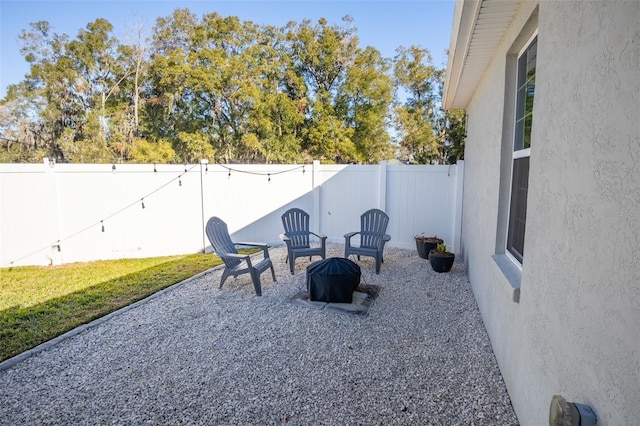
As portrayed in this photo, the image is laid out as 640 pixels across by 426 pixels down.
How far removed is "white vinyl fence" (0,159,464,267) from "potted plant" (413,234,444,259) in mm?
545

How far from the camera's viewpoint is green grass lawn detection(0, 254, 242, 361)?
332cm

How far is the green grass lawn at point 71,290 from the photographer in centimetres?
332

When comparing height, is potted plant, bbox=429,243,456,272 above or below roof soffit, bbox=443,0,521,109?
below

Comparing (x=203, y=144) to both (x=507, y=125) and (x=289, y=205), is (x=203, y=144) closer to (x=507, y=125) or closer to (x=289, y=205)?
(x=289, y=205)

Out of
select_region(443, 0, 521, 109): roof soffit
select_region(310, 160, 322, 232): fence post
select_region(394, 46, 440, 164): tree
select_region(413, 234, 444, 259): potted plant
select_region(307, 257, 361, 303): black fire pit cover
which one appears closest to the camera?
select_region(443, 0, 521, 109): roof soffit

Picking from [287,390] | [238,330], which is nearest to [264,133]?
[238,330]

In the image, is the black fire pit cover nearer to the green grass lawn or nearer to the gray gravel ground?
the gray gravel ground

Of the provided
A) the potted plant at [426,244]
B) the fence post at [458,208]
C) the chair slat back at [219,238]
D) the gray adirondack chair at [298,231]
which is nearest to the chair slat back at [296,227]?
the gray adirondack chair at [298,231]

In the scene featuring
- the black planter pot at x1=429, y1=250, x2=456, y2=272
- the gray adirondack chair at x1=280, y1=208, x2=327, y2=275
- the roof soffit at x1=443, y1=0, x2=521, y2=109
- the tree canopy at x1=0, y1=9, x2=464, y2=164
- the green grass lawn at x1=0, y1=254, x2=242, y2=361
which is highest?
the tree canopy at x1=0, y1=9, x2=464, y2=164

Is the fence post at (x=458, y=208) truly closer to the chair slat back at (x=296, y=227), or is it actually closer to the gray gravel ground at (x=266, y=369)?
the gray gravel ground at (x=266, y=369)

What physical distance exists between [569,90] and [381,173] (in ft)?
16.5

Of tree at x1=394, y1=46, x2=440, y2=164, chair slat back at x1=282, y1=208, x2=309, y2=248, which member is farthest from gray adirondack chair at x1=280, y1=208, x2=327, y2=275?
tree at x1=394, y1=46, x2=440, y2=164

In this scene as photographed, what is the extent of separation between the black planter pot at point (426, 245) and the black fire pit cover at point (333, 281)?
2.22 metres

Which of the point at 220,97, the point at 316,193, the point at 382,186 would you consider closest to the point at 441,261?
the point at 382,186
